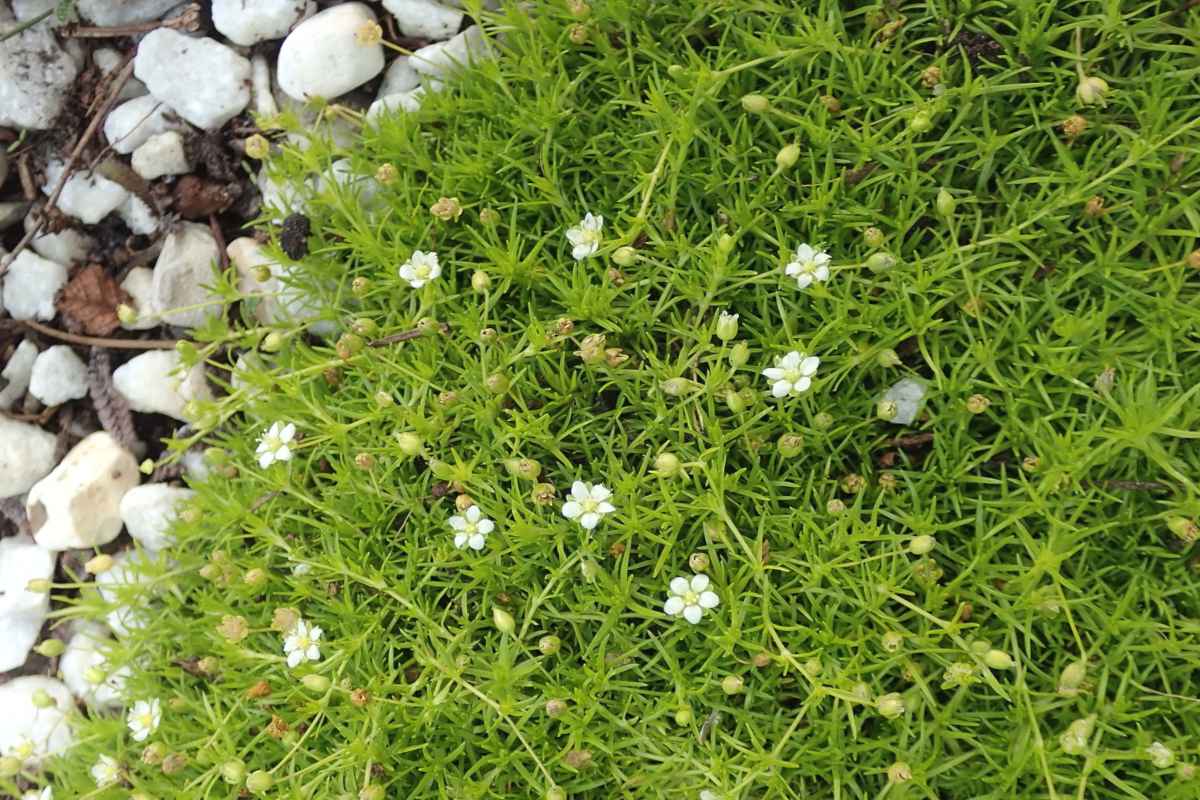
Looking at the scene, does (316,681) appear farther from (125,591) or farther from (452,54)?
(452,54)

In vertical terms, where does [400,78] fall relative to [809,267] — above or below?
above

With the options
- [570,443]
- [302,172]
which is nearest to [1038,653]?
[570,443]

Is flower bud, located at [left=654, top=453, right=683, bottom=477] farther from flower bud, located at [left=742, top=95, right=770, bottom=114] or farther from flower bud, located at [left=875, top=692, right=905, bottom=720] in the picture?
flower bud, located at [left=742, top=95, right=770, bottom=114]

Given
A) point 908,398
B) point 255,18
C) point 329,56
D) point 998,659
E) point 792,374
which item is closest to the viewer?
point 998,659

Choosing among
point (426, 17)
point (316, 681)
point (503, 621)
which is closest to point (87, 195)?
point (426, 17)

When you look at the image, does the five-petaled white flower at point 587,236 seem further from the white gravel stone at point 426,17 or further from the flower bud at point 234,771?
the flower bud at point 234,771
